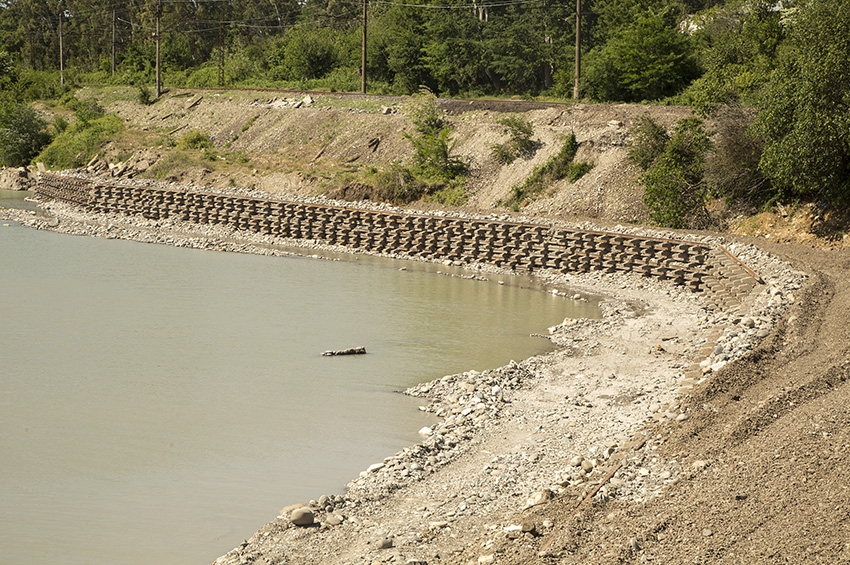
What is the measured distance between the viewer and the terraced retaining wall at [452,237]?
26266 mm

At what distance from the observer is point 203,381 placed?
17.8 metres

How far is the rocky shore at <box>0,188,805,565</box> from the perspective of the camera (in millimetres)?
10227

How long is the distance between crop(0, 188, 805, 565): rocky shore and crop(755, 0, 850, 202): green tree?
3401mm

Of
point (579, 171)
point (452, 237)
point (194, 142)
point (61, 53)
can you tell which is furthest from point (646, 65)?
point (61, 53)

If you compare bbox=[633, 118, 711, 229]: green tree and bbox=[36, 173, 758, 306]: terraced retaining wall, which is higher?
bbox=[633, 118, 711, 229]: green tree

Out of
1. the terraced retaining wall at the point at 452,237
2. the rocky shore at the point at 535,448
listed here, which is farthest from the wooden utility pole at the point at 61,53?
the rocky shore at the point at 535,448

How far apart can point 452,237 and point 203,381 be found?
620 inches

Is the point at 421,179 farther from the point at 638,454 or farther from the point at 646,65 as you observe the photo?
the point at 638,454

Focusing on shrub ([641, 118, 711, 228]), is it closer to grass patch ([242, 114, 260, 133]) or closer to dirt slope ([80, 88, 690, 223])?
dirt slope ([80, 88, 690, 223])

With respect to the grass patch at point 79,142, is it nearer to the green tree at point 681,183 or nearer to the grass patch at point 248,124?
the grass patch at point 248,124

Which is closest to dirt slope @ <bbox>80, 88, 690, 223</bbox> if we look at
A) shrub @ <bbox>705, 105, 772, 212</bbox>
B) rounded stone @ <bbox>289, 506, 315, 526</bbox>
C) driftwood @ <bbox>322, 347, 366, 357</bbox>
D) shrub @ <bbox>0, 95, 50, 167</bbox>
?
shrub @ <bbox>705, 105, 772, 212</bbox>

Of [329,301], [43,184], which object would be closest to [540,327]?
[329,301]

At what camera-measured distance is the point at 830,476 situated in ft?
31.5

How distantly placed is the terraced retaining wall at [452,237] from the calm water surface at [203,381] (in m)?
1.97
